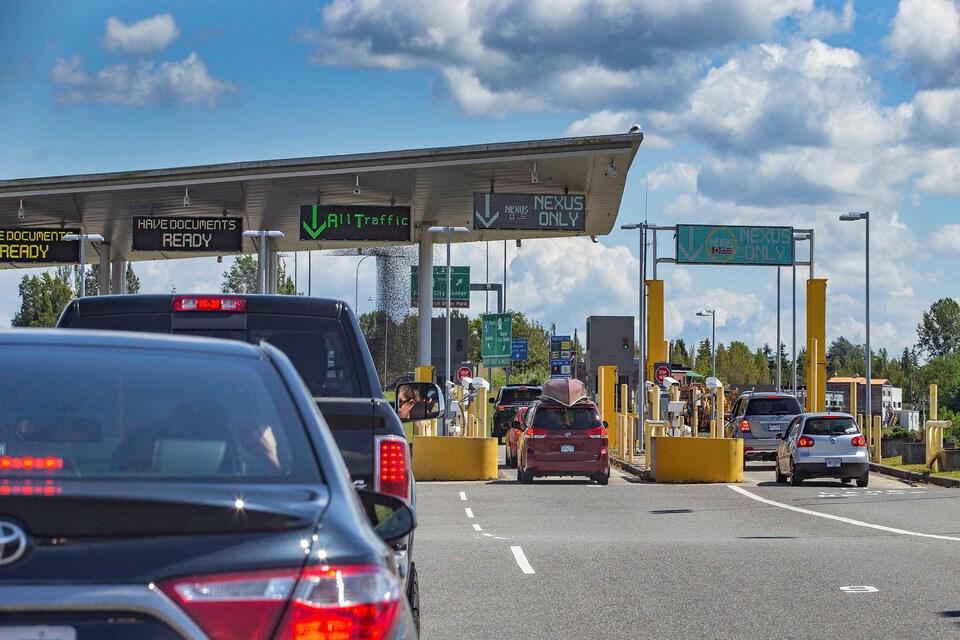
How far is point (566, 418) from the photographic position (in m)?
28.7

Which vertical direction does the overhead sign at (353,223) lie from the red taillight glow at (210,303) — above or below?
above

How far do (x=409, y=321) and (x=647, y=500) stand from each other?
8030 centimetres

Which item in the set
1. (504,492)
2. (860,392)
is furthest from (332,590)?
(860,392)

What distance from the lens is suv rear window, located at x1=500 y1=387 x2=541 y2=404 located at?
152ft

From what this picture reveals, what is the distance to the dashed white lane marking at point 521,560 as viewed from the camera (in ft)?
41.2

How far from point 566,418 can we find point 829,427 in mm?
5052

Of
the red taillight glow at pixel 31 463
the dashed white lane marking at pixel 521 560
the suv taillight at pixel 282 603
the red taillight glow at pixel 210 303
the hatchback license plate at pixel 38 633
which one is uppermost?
the red taillight glow at pixel 210 303

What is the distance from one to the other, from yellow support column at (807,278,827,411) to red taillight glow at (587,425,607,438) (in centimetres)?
1496

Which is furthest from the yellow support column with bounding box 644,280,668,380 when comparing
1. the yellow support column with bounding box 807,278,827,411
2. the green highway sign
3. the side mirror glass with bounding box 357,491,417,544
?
the side mirror glass with bounding box 357,491,417,544

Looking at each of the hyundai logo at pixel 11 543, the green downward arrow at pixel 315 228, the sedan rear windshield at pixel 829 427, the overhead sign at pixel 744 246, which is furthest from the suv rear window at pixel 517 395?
Answer: the hyundai logo at pixel 11 543

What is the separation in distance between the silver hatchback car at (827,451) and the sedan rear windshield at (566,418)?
3836 mm

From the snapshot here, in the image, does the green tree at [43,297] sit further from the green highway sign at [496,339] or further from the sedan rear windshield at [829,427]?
the sedan rear windshield at [829,427]

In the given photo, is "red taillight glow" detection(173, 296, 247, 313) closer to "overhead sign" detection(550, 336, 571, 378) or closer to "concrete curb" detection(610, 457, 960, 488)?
"concrete curb" detection(610, 457, 960, 488)

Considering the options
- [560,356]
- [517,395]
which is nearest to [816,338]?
[517,395]
